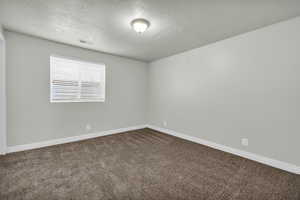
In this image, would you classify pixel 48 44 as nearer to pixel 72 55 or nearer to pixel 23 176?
pixel 72 55

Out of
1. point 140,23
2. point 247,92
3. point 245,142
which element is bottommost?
point 245,142

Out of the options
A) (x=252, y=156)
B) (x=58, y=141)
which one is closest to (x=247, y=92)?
(x=252, y=156)

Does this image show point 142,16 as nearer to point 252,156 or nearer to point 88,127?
point 88,127

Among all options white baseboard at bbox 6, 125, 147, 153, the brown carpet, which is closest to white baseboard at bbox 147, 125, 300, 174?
the brown carpet

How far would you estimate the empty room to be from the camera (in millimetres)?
1682

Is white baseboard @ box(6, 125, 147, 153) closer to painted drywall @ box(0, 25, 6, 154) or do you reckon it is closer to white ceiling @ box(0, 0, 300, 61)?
painted drywall @ box(0, 25, 6, 154)

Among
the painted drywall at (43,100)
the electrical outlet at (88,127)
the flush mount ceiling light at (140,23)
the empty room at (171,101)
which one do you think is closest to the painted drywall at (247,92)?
the empty room at (171,101)

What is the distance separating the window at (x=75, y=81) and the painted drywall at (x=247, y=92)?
7.48ft

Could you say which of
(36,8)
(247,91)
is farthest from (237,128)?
(36,8)

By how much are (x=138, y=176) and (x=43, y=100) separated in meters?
2.68

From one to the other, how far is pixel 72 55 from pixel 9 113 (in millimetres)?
1756

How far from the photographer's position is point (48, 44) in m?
2.83

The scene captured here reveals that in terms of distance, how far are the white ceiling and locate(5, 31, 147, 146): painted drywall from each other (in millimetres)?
367

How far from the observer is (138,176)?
1859 millimetres
